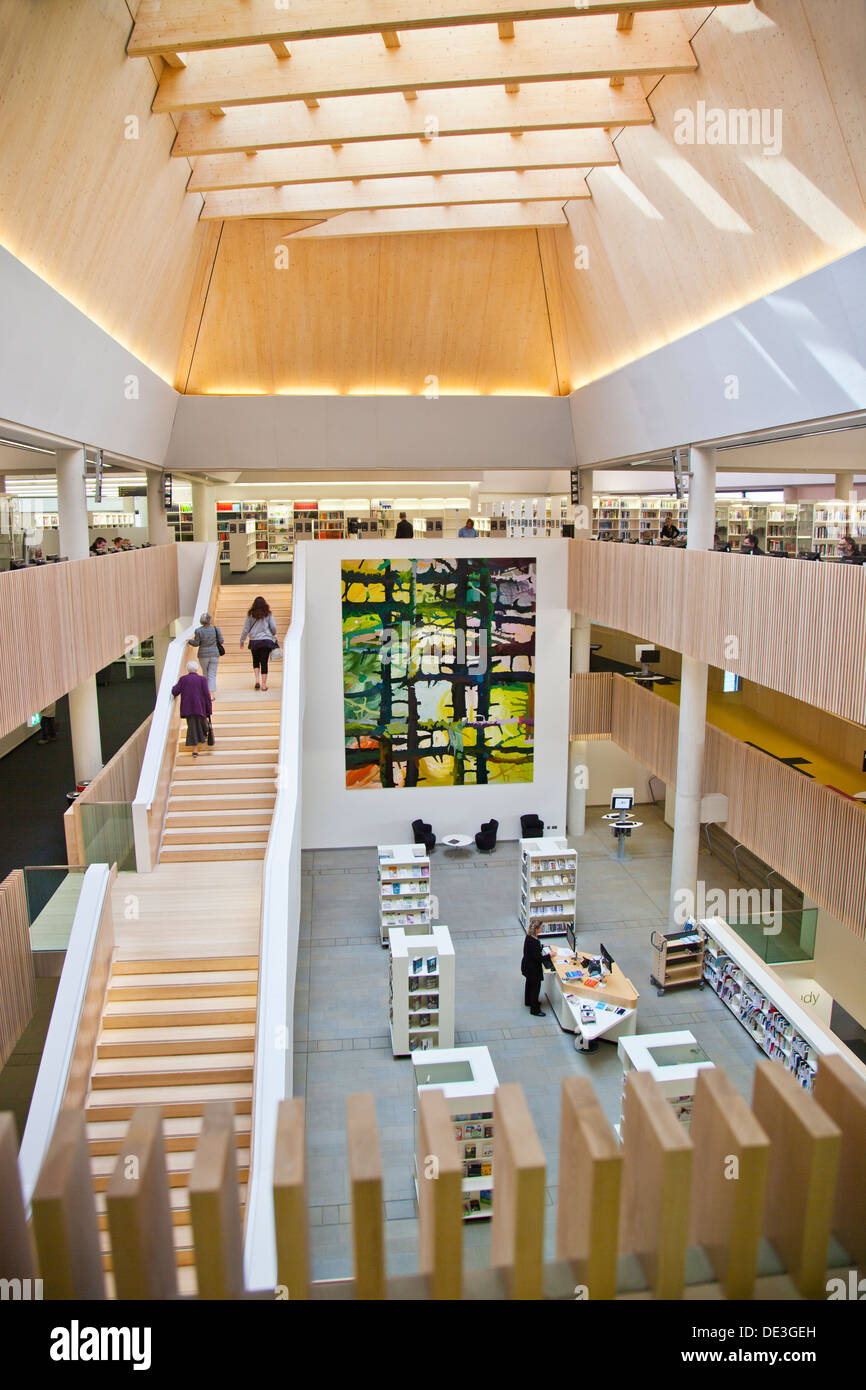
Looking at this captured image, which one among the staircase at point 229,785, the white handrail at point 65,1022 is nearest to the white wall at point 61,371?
the staircase at point 229,785

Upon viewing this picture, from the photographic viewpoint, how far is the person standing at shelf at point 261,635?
15781 millimetres

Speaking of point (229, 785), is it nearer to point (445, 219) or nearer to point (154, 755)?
point (154, 755)

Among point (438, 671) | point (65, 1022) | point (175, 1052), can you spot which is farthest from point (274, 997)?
point (438, 671)

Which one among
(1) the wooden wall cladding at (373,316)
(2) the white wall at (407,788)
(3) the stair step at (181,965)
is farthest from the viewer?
(2) the white wall at (407,788)

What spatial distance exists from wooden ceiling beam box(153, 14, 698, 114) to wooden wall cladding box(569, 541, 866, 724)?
230 inches

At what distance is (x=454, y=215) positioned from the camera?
16094 millimetres

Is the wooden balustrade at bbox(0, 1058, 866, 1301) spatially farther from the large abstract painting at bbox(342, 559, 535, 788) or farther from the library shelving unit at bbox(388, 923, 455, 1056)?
the large abstract painting at bbox(342, 559, 535, 788)

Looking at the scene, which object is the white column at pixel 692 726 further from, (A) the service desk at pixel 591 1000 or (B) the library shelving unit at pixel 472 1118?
(B) the library shelving unit at pixel 472 1118

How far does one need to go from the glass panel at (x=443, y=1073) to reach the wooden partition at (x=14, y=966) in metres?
4.20

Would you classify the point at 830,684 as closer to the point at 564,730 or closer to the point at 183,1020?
the point at 183,1020

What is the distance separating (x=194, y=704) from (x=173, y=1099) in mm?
6101

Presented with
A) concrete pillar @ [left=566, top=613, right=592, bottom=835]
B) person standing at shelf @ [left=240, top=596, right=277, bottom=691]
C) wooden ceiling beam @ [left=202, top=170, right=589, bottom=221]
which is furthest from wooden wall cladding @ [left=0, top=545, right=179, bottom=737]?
concrete pillar @ [left=566, top=613, right=592, bottom=835]

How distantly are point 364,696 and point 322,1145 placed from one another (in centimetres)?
1045
